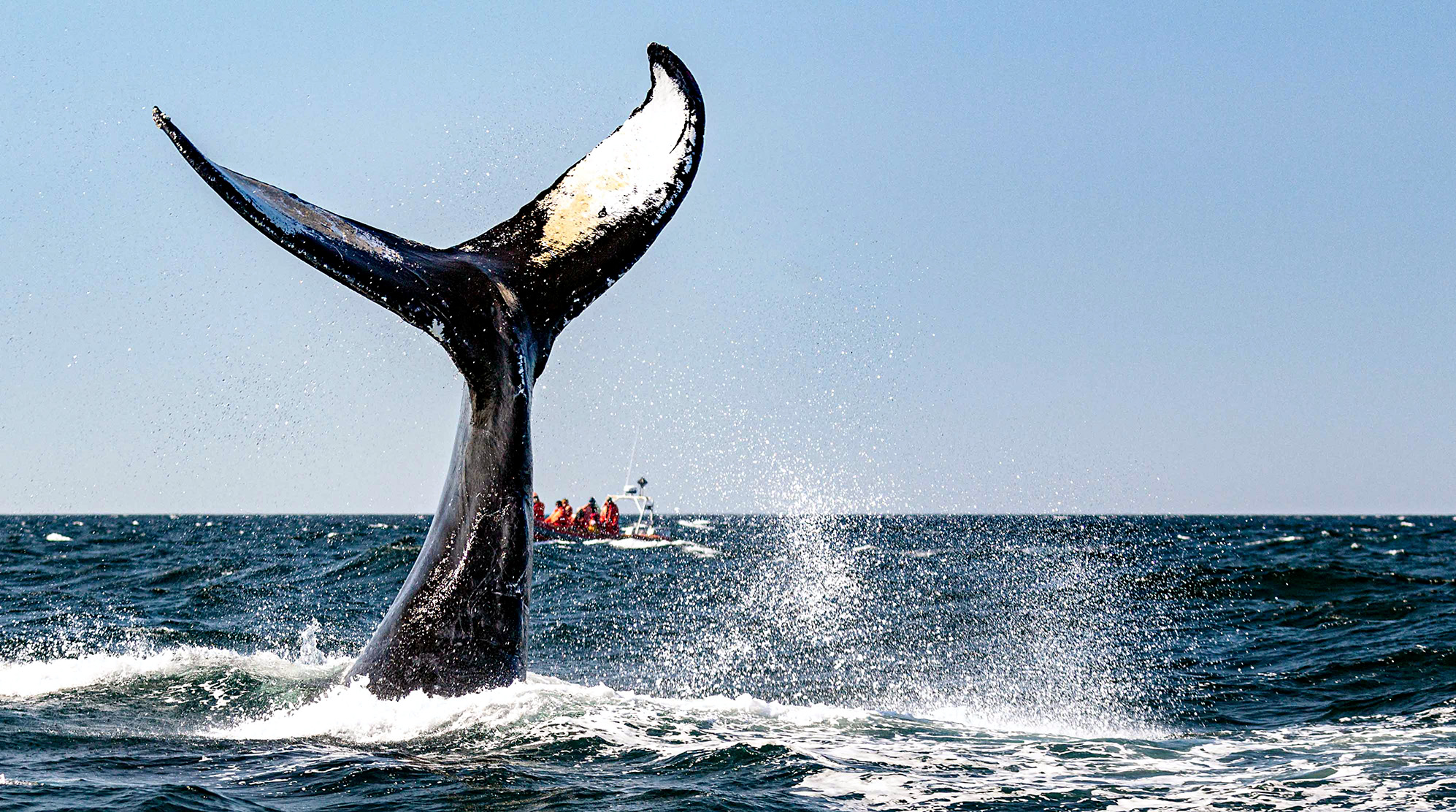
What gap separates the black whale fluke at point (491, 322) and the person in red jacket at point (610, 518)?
39778 millimetres

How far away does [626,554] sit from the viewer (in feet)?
112

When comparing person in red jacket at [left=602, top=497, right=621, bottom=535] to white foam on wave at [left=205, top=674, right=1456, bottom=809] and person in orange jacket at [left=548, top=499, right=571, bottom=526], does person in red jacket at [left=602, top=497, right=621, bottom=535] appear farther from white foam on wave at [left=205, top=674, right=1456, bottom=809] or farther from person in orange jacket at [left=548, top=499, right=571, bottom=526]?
white foam on wave at [left=205, top=674, right=1456, bottom=809]

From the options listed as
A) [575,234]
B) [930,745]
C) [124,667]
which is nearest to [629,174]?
[575,234]

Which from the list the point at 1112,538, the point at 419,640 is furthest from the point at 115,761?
the point at 1112,538

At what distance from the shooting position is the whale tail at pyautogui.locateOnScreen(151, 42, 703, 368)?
598cm

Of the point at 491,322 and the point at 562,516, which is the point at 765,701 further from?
the point at 562,516

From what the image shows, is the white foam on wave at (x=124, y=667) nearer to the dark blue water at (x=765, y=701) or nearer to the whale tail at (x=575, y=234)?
the dark blue water at (x=765, y=701)

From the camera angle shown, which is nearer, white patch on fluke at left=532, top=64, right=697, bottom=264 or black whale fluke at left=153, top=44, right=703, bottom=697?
black whale fluke at left=153, top=44, right=703, bottom=697

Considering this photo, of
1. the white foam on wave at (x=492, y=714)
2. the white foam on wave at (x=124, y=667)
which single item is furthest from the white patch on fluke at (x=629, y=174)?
the white foam on wave at (x=124, y=667)

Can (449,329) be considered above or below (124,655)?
above

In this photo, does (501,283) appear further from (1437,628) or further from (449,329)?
(1437,628)

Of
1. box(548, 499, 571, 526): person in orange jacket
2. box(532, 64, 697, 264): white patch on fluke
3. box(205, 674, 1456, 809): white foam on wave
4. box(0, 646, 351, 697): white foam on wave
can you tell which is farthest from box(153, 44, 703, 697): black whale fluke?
box(548, 499, 571, 526): person in orange jacket

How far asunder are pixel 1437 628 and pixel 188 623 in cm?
1232

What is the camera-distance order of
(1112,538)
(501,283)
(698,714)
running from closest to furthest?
(501,283) → (698,714) → (1112,538)
